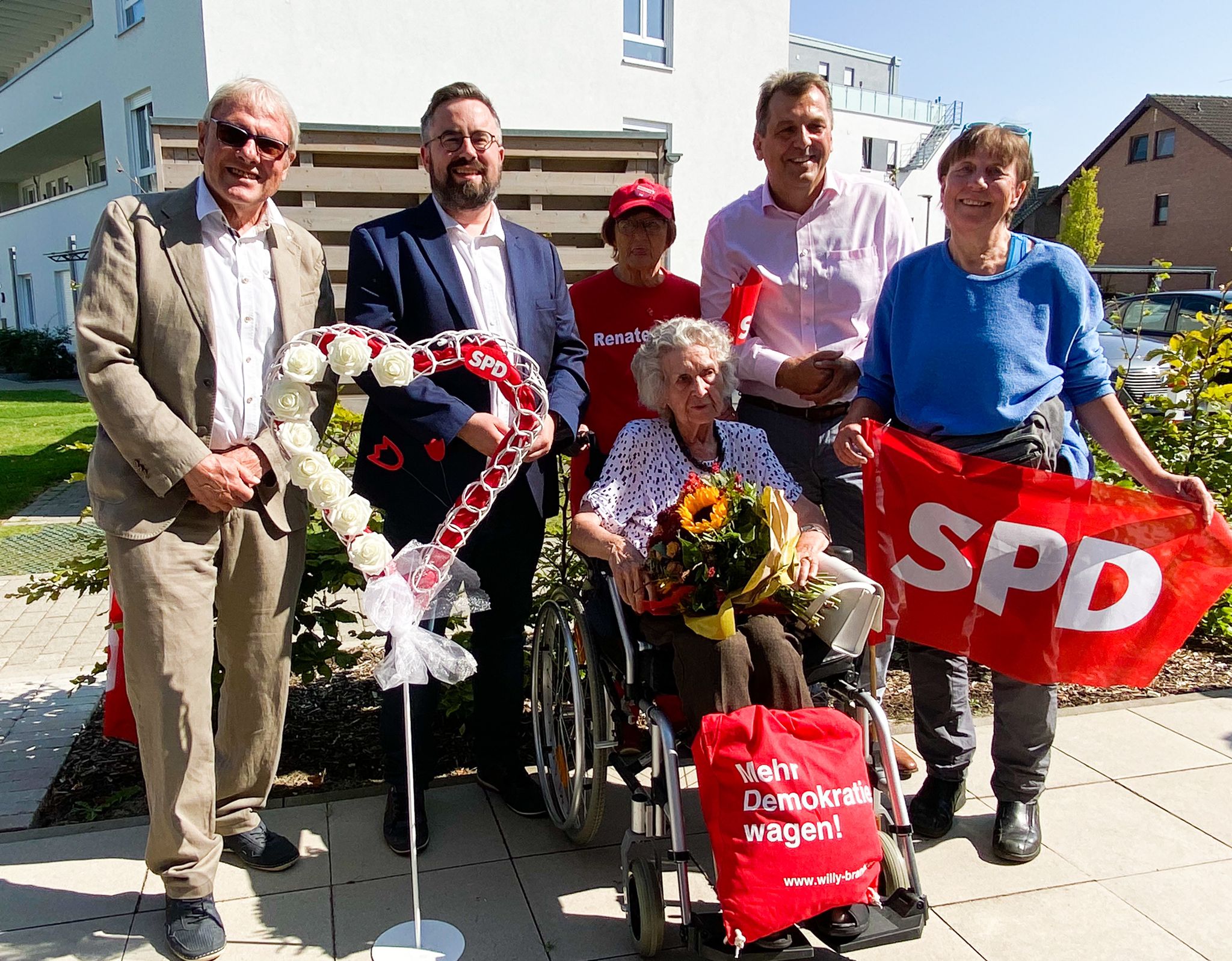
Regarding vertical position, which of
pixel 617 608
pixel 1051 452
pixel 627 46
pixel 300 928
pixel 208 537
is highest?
pixel 627 46

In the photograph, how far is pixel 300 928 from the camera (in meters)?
2.71

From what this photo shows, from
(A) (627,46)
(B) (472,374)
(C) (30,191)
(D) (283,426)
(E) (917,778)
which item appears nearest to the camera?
(D) (283,426)

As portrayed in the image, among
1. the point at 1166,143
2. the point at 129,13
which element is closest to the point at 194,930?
the point at 129,13

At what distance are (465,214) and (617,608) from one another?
4.44 ft

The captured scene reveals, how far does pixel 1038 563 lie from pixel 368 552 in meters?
2.03

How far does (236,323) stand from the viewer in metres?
2.62

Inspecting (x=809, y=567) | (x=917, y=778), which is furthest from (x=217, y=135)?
(x=917, y=778)

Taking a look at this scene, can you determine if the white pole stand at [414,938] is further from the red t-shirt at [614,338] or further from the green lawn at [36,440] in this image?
the green lawn at [36,440]

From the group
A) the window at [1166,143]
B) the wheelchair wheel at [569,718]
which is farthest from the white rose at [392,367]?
the window at [1166,143]

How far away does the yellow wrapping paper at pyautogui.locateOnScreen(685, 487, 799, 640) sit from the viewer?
2.45m

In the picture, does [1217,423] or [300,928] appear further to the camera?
[1217,423]

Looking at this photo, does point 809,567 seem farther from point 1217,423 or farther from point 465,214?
point 1217,423

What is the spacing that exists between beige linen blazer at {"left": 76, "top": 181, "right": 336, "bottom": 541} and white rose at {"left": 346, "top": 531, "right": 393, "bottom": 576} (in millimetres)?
419

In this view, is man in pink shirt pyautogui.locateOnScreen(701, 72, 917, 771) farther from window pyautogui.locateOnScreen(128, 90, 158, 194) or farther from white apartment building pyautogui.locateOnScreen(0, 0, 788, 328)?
window pyautogui.locateOnScreen(128, 90, 158, 194)
